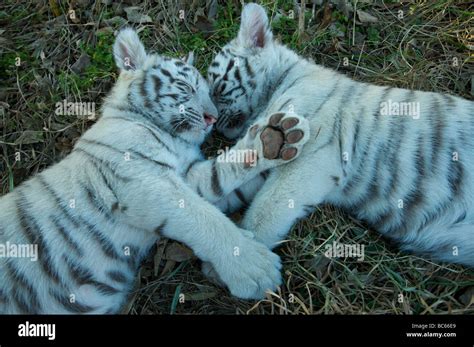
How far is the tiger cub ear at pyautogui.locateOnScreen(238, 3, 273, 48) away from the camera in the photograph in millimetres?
2326

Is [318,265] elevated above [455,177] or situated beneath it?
situated beneath

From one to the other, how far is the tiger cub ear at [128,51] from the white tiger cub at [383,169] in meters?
0.56

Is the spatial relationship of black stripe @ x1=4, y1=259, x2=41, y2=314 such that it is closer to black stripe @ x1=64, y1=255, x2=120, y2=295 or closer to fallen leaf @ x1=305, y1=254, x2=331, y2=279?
black stripe @ x1=64, y1=255, x2=120, y2=295

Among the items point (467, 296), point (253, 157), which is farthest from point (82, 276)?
point (467, 296)

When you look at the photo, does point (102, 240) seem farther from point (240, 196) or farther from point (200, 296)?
point (240, 196)

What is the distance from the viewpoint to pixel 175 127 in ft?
6.97

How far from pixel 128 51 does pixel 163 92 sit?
0.77ft

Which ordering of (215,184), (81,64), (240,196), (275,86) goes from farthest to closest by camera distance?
(81,64), (275,86), (240,196), (215,184)

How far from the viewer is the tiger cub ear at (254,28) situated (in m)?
2.33

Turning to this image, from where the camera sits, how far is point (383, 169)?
2.01 m

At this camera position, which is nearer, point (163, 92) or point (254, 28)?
point (163, 92)
